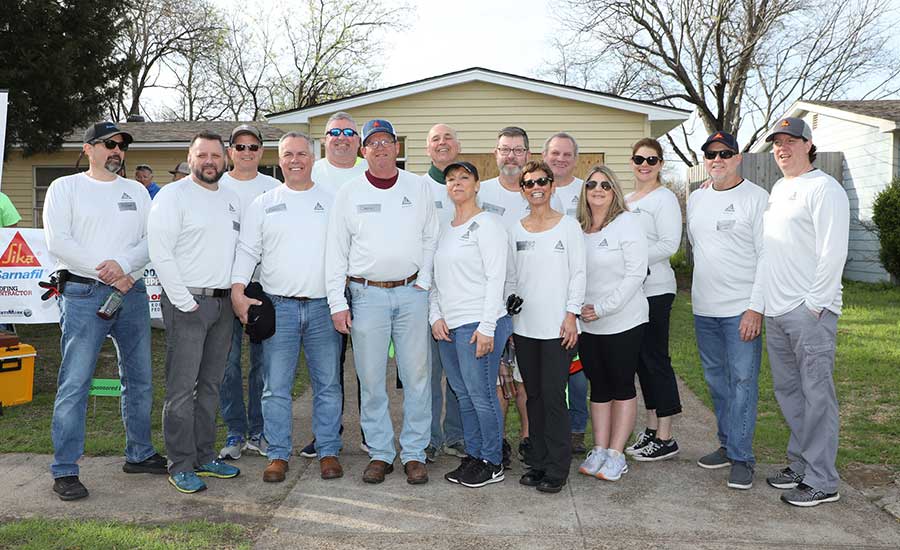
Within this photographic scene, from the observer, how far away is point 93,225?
451 centimetres

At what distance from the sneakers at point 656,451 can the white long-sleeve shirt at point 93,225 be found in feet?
11.3

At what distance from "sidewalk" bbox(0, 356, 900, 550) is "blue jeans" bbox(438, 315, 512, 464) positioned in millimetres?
276

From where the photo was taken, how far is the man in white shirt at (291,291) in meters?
4.71

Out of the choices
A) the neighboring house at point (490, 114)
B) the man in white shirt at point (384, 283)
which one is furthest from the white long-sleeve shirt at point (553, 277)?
the neighboring house at point (490, 114)

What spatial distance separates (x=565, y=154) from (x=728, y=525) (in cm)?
256

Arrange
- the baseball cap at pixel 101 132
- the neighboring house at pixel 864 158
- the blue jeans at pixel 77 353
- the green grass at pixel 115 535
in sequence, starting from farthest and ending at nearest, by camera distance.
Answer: the neighboring house at pixel 864 158
the baseball cap at pixel 101 132
the blue jeans at pixel 77 353
the green grass at pixel 115 535

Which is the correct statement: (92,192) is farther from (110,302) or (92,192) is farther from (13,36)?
(13,36)

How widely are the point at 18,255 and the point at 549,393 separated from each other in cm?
760

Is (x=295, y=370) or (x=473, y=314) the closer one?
(x=473, y=314)

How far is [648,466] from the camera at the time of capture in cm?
506

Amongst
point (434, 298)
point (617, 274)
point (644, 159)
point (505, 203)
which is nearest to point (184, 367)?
point (434, 298)

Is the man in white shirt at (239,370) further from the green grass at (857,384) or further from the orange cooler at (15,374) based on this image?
the green grass at (857,384)

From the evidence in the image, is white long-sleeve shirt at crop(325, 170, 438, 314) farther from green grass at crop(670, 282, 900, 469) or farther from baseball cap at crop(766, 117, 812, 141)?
green grass at crop(670, 282, 900, 469)

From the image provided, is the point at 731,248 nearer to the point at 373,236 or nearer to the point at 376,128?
the point at 373,236
